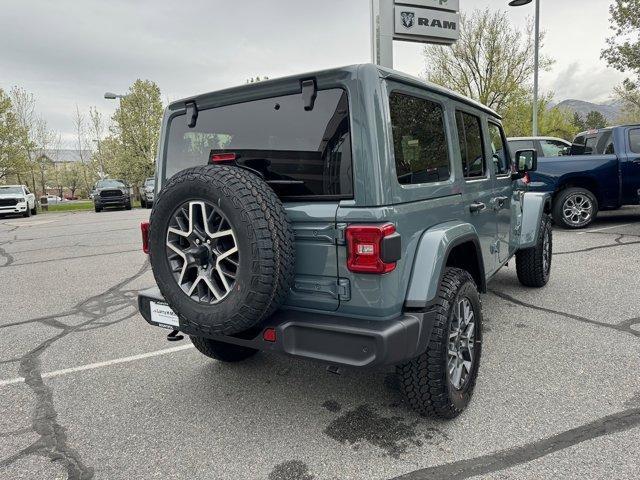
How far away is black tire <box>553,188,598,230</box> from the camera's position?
874 centimetres

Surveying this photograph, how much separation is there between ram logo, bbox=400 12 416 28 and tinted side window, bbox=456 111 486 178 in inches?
247

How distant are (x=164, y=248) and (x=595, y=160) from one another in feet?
28.4

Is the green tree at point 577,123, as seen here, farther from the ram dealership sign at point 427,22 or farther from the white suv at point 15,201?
the white suv at point 15,201

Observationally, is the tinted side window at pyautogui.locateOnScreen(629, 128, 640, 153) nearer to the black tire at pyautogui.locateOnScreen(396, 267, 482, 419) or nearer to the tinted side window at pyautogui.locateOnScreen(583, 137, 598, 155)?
the tinted side window at pyautogui.locateOnScreen(583, 137, 598, 155)

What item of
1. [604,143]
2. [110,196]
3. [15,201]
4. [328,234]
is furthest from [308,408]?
[110,196]

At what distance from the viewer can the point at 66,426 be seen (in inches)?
106

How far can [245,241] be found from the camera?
2137mm

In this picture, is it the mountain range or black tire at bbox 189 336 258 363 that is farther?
the mountain range

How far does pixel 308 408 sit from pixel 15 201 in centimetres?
2132

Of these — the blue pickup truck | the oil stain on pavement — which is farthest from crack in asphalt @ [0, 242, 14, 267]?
the blue pickup truck

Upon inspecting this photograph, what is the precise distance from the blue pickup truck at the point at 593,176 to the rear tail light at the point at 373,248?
7.89 m

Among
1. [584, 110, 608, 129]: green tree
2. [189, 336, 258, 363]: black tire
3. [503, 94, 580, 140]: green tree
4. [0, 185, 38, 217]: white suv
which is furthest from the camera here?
[584, 110, 608, 129]: green tree

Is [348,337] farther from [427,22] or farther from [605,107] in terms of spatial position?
[605,107]

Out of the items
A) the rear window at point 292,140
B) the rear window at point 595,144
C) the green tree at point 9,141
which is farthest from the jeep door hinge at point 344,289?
the green tree at point 9,141
